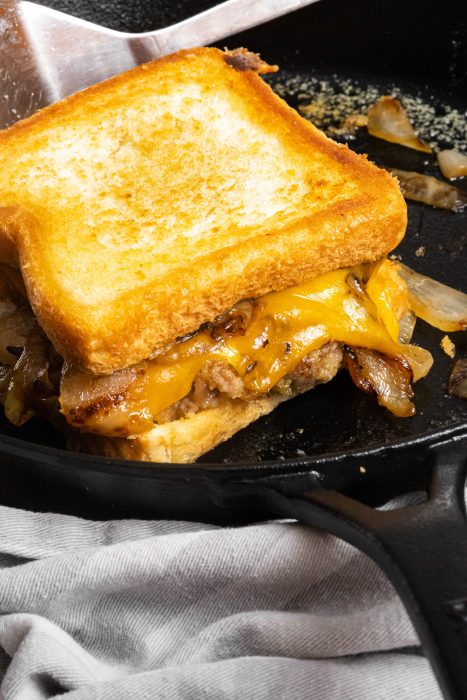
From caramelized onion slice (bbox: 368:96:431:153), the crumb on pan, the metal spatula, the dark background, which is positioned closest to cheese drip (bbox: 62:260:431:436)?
the crumb on pan

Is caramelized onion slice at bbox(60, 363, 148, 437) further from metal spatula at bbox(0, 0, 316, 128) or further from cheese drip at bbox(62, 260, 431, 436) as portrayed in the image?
metal spatula at bbox(0, 0, 316, 128)

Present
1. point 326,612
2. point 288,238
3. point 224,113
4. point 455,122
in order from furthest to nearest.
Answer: point 455,122, point 224,113, point 288,238, point 326,612

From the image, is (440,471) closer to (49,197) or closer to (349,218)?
(349,218)

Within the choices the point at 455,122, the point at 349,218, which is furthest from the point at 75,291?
the point at 455,122

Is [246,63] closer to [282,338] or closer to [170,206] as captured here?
[170,206]

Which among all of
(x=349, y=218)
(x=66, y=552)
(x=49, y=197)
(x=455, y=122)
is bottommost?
(x=455, y=122)

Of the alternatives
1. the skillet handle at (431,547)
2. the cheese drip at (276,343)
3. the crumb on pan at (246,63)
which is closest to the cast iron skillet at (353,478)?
the skillet handle at (431,547)
